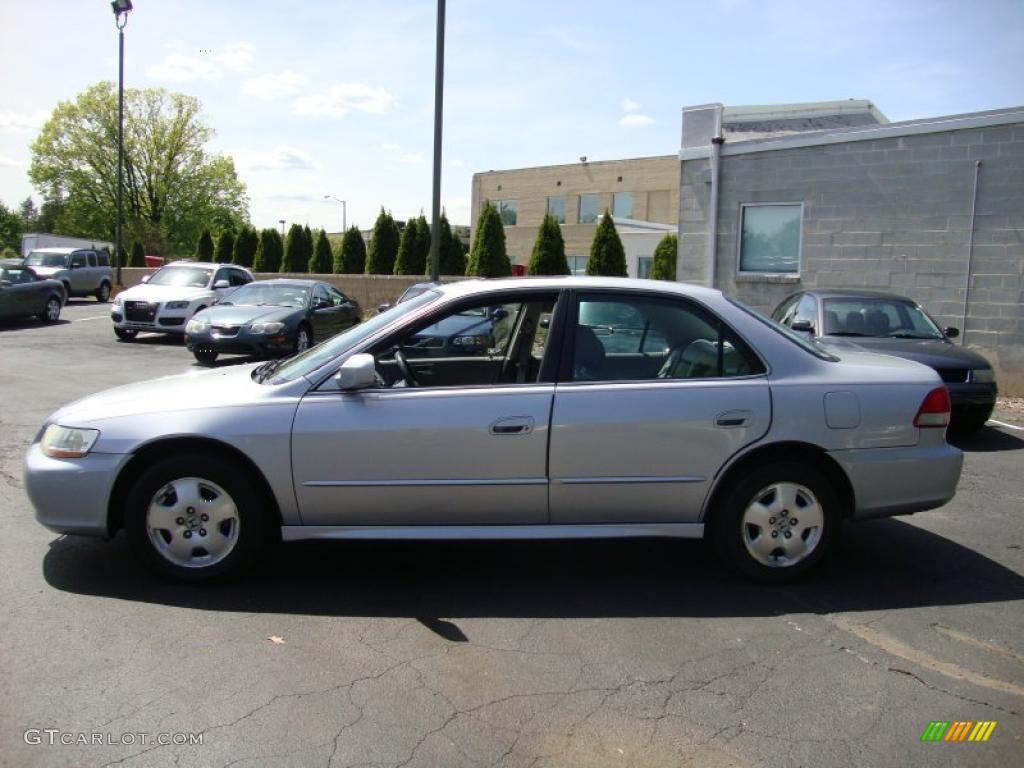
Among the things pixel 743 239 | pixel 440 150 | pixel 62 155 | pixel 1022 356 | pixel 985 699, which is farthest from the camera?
pixel 62 155

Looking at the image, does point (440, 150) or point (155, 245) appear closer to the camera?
point (440, 150)

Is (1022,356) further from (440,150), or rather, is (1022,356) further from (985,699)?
(985,699)

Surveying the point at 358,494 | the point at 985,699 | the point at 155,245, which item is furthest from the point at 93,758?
the point at 155,245

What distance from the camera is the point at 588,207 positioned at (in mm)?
54781

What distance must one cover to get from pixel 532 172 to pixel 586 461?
54.2 meters

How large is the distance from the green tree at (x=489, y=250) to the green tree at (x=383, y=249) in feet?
13.2

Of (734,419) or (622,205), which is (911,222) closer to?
(734,419)

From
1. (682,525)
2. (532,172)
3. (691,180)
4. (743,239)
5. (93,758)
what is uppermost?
(532,172)

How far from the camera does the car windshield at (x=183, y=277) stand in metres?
17.7

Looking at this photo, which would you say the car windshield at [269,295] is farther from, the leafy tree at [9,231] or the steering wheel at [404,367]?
the leafy tree at [9,231]

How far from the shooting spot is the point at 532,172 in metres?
56.7

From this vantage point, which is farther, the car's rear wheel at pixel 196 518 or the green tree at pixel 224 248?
the green tree at pixel 224 248

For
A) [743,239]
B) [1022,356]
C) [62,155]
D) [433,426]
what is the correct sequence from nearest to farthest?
[433,426] < [1022,356] < [743,239] < [62,155]
